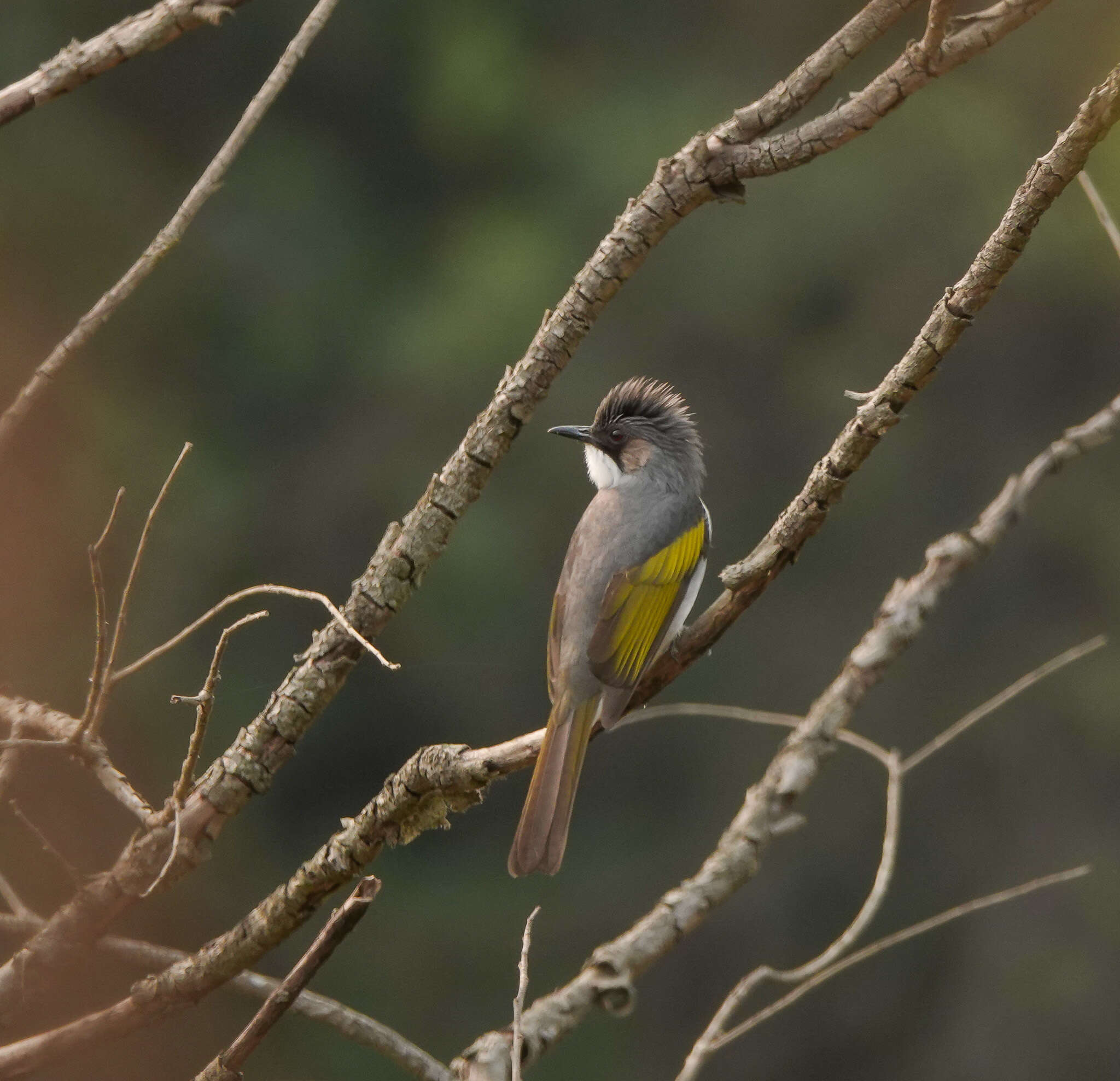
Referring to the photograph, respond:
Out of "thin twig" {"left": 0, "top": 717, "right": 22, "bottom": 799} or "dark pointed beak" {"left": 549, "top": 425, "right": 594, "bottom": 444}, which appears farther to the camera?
"dark pointed beak" {"left": 549, "top": 425, "right": 594, "bottom": 444}

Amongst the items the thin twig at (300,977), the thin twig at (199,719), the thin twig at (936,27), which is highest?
the thin twig at (936,27)

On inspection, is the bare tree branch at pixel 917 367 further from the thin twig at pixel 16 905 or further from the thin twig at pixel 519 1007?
the thin twig at pixel 16 905

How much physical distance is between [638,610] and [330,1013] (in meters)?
1.15

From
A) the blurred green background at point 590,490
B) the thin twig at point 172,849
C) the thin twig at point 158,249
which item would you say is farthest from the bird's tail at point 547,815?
the blurred green background at point 590,490

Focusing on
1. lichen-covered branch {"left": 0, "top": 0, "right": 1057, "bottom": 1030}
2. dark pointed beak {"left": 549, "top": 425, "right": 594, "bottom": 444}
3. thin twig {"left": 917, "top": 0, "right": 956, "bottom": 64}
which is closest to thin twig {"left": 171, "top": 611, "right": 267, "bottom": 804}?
lichen-covered branch {"left": 0, "top": 0, "right": 1057, "bottom": 1030}

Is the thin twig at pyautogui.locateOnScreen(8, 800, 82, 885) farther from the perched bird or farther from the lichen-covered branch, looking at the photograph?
the perched bird

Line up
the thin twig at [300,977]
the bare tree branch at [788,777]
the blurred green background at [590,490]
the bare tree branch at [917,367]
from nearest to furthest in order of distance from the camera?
the thin twig at [300,977]
the bare tree branch at [917,367]
the bare tree branch at [788,777]
the blurred green background at [590,490]

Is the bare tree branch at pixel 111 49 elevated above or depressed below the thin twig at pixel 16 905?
above

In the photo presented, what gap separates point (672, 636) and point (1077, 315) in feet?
28.4

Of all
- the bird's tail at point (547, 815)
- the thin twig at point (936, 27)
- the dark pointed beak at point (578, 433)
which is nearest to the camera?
the thin twig at point (936, 27)

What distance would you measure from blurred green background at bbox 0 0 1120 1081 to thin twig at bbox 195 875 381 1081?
21.5 ft

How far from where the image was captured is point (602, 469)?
3580mm

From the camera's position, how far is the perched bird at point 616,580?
104 inches

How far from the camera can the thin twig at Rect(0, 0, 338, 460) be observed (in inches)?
74.4
